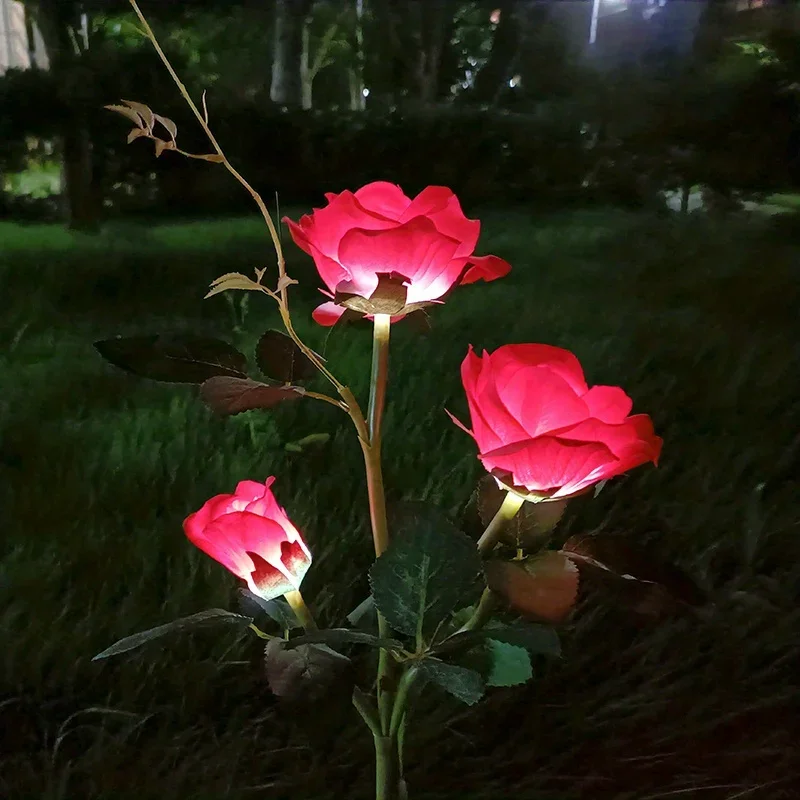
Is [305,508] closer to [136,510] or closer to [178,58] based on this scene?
[136,510]

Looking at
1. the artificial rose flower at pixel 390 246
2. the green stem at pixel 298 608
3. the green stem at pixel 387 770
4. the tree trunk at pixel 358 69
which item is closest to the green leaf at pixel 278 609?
the green stem at pixel 298 608

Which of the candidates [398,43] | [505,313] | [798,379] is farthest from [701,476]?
[398,43]

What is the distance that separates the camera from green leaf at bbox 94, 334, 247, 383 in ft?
1.58

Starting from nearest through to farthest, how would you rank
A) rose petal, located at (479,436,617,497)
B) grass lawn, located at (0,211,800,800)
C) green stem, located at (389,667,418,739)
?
1. rose petal, located at (479,436,617,497)
2. green stem, located at (389,667,418,739)
3. grass lawn, located at (0,211,800,800)

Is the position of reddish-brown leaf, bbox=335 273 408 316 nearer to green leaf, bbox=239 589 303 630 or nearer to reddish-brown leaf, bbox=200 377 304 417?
reddish-brown leaf, bbox=200 377 304 417

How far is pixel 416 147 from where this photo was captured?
68cm

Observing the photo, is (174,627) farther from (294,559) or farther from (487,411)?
(487,411)

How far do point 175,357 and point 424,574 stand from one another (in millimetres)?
209

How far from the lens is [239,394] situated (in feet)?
1.53

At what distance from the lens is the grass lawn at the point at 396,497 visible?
2.07 feet

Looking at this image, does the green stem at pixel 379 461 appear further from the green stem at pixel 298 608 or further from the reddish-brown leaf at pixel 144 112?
the reddish-brown leaf at pixel 144 112

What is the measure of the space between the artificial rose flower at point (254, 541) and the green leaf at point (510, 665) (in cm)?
15

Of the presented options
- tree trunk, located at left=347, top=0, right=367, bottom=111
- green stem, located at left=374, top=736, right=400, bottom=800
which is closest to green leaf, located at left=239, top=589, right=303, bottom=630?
green stem, located at left=374, top=736, right=400, bottom=800

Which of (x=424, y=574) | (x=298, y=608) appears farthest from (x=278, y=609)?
(x=424, y=574)
